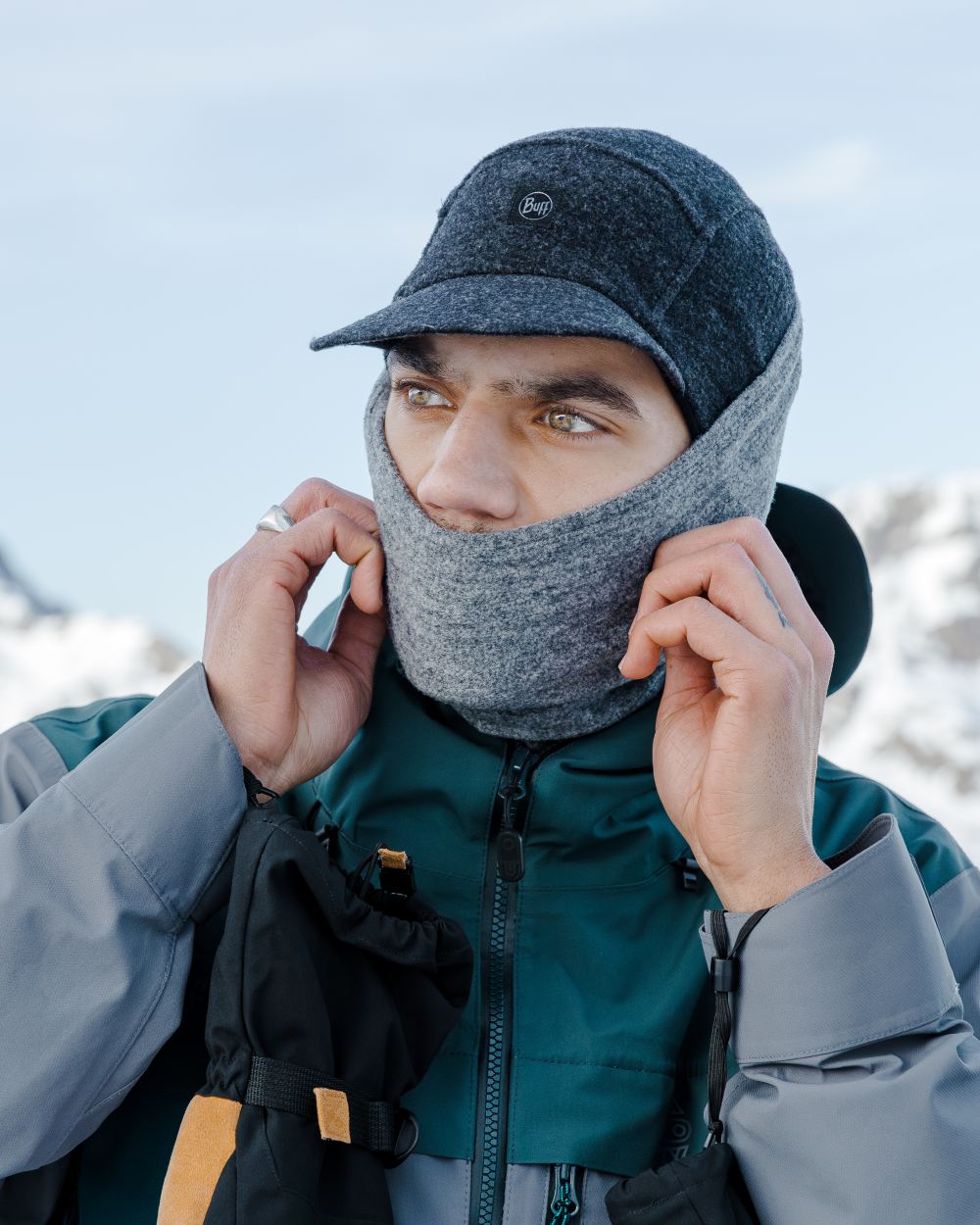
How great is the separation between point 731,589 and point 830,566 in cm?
49

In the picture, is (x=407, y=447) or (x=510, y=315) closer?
(x=510, y=315)

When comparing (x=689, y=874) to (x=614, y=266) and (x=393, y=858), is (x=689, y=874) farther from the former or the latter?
(x=614, y=266)

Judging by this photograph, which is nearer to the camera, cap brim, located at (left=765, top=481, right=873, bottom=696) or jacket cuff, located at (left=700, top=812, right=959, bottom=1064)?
jacket cuff, located at (left=700, top=812, right=959, bottom=1064)

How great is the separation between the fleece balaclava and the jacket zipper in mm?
82

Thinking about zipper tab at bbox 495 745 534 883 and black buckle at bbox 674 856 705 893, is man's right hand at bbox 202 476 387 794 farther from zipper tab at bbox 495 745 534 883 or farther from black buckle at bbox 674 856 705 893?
black buckle at bbox 674 856 705 893

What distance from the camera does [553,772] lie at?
1939 mm

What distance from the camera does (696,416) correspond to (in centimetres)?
196

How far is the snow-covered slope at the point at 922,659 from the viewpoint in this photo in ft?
74.1

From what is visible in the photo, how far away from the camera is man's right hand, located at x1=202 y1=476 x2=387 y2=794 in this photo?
193 cm

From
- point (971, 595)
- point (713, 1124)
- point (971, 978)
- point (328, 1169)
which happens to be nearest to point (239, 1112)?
point (328, 1169)

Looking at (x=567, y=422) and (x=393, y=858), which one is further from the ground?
(x=567, y=422)

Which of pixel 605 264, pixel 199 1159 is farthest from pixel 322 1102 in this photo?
pixel 605 264

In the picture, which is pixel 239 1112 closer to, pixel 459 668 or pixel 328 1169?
pixel 328 1169

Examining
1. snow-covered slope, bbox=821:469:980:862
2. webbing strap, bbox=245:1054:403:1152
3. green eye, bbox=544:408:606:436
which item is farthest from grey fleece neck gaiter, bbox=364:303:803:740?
snow-covered slope, bbox=821:469:980:862
